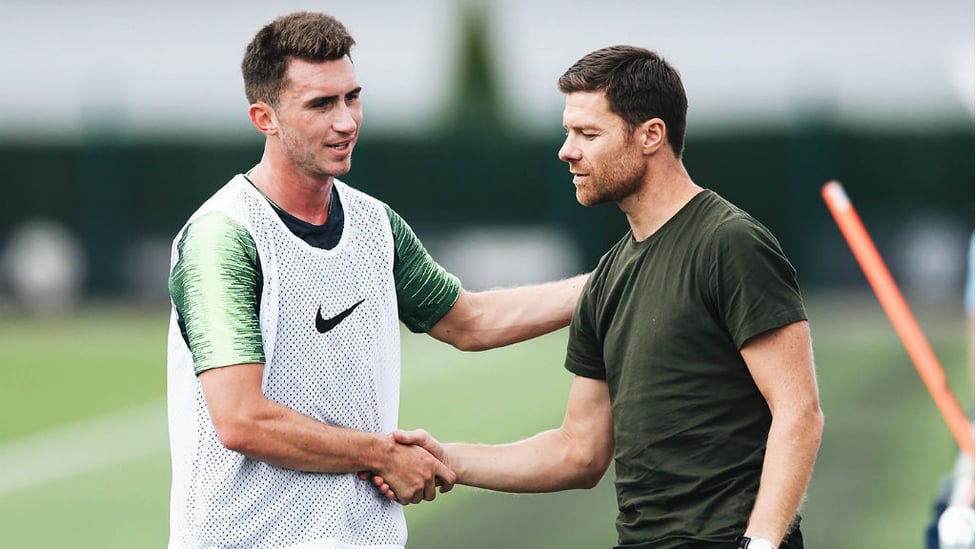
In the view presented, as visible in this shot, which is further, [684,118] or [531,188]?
[531,188]

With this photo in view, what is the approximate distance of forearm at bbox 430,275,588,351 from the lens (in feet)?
17.2

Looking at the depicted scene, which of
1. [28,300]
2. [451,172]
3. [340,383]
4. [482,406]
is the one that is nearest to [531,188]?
[451,172]

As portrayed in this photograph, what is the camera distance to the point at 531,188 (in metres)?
26.3

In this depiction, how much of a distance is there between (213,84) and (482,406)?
15.3 meters

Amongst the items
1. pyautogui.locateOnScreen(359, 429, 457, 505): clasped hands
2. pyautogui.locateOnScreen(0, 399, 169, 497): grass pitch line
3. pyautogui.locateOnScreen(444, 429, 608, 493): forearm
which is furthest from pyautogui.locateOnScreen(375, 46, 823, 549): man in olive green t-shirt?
pyautogui.locateOnScreen(0, 399, 169, 497): grass pitch line

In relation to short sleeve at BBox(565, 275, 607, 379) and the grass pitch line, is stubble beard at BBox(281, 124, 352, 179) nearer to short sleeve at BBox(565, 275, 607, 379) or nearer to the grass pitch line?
short sleeve at BBox(565, 275, 607, 379)

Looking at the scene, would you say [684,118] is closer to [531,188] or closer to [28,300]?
[531,188]

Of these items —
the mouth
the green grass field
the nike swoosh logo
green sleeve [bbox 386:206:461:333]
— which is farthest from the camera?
the green grass field

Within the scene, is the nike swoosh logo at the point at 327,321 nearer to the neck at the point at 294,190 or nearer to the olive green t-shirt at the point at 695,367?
the neck at the point at 294,190

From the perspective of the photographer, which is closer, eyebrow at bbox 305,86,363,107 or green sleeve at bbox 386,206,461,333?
eyebrow at bbox 305,86,363,107

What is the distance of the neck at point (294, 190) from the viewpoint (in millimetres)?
4355

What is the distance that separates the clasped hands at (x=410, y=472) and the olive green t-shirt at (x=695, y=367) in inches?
26.7

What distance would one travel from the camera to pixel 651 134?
4.12 m

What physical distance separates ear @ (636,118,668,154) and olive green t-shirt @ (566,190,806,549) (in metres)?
0.18
